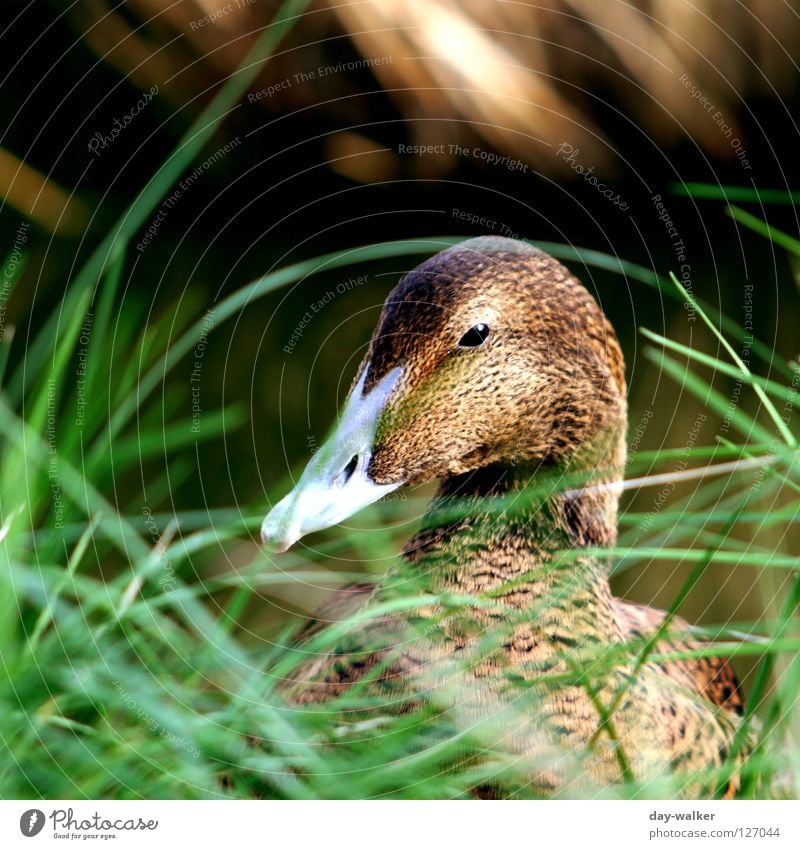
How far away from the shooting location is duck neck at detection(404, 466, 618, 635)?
1106 millimetres

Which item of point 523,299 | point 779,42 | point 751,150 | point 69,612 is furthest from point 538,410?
point 751,150

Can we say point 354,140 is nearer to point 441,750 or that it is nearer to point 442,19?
point 442,19

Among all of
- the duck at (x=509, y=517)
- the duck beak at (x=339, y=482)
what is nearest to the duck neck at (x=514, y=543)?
the duck at (x=509, y=517)

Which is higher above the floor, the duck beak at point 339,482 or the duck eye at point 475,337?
the duck eye at point 475,337

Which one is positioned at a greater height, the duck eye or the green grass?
the duck eye

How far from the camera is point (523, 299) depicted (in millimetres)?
1091

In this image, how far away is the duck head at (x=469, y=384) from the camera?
1.00m

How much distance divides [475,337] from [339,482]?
21 centimetres
